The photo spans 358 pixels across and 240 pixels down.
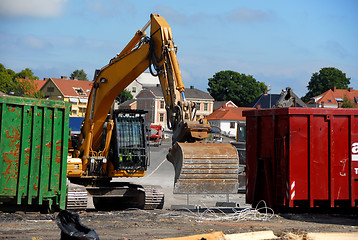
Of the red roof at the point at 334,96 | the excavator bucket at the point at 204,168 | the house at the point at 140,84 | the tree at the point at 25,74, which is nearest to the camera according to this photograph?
the excavator bucket at the point at 204,168

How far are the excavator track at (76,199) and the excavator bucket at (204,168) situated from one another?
2.64 m

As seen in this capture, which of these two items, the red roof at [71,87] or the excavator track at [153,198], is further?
the red roof at [71,87]

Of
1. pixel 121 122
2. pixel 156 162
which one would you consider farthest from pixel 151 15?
pixel 156 162

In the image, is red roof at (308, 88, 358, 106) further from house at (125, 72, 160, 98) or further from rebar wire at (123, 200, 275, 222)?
rebar wire at (123, 200, 275, 222)

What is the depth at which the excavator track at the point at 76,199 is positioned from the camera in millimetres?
14008

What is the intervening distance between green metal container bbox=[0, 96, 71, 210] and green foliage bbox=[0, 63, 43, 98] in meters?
54.1

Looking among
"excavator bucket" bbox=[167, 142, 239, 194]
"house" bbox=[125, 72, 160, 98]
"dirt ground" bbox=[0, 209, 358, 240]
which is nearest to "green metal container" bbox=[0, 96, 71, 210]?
"dirt ground" bbox=[0, 209, 358, 240]

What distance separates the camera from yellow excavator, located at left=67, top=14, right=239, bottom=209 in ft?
42.2

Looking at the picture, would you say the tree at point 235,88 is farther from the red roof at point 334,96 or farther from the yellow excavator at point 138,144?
the yellow excavator at point 138,144

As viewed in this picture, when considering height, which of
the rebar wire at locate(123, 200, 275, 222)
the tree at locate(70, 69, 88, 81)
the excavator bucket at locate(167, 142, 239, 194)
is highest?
the tree at locate(70, 69, 88, 81)

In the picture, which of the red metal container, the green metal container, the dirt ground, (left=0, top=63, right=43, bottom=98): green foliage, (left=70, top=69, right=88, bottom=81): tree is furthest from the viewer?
(left=70, top=69, right=88, bottom=81): tree

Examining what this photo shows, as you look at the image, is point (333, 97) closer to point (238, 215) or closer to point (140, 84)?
point (140, 84)

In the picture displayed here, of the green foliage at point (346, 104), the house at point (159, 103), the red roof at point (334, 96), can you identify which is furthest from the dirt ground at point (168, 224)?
the red roof at point (334, 96)

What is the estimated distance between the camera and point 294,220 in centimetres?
1199
